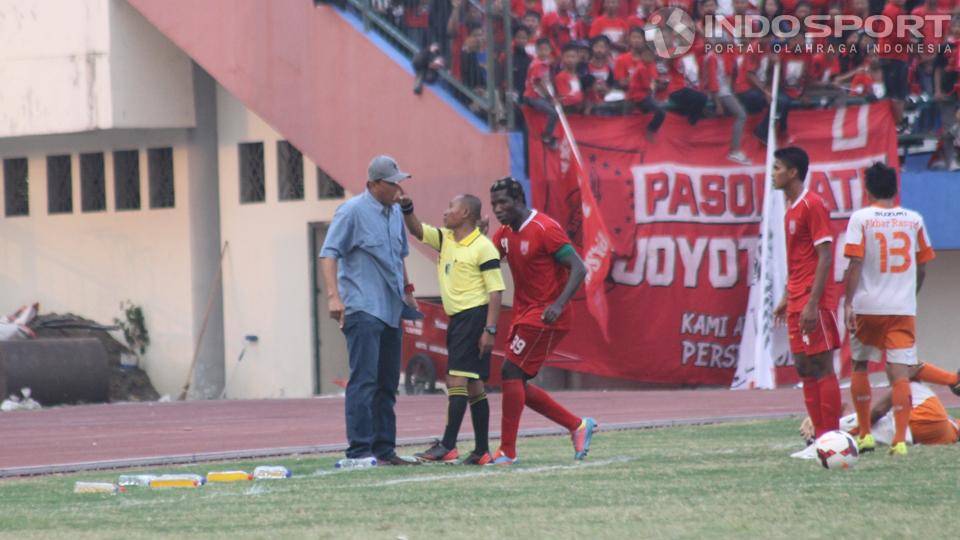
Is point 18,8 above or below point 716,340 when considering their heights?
above

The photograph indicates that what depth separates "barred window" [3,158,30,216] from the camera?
101 feet

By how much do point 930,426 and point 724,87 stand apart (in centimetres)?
1067

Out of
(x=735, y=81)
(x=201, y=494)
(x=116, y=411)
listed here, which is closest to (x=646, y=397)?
(x=735, y=81)

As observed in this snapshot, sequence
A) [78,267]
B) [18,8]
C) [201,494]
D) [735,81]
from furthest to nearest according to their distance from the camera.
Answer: [78,267] < [18,8] < [735,81] < [201,494]

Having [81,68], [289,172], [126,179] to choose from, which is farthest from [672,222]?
[126,179]

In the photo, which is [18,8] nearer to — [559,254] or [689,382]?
[689,382]

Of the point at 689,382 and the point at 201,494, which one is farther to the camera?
Result: the point at 689,382

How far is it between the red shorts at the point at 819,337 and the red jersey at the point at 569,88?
37.4ft

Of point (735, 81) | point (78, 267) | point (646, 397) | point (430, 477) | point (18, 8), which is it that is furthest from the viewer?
point (78, 267)

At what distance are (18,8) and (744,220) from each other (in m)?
11.3

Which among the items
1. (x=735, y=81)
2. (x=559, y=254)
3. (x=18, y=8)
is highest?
(x=18, y=8)

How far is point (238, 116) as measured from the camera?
27750mm

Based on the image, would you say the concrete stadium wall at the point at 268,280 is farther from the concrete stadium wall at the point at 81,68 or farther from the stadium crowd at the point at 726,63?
the stadium crowd at the point at 726,63

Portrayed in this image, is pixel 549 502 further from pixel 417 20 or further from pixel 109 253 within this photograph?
pixel 109 253
